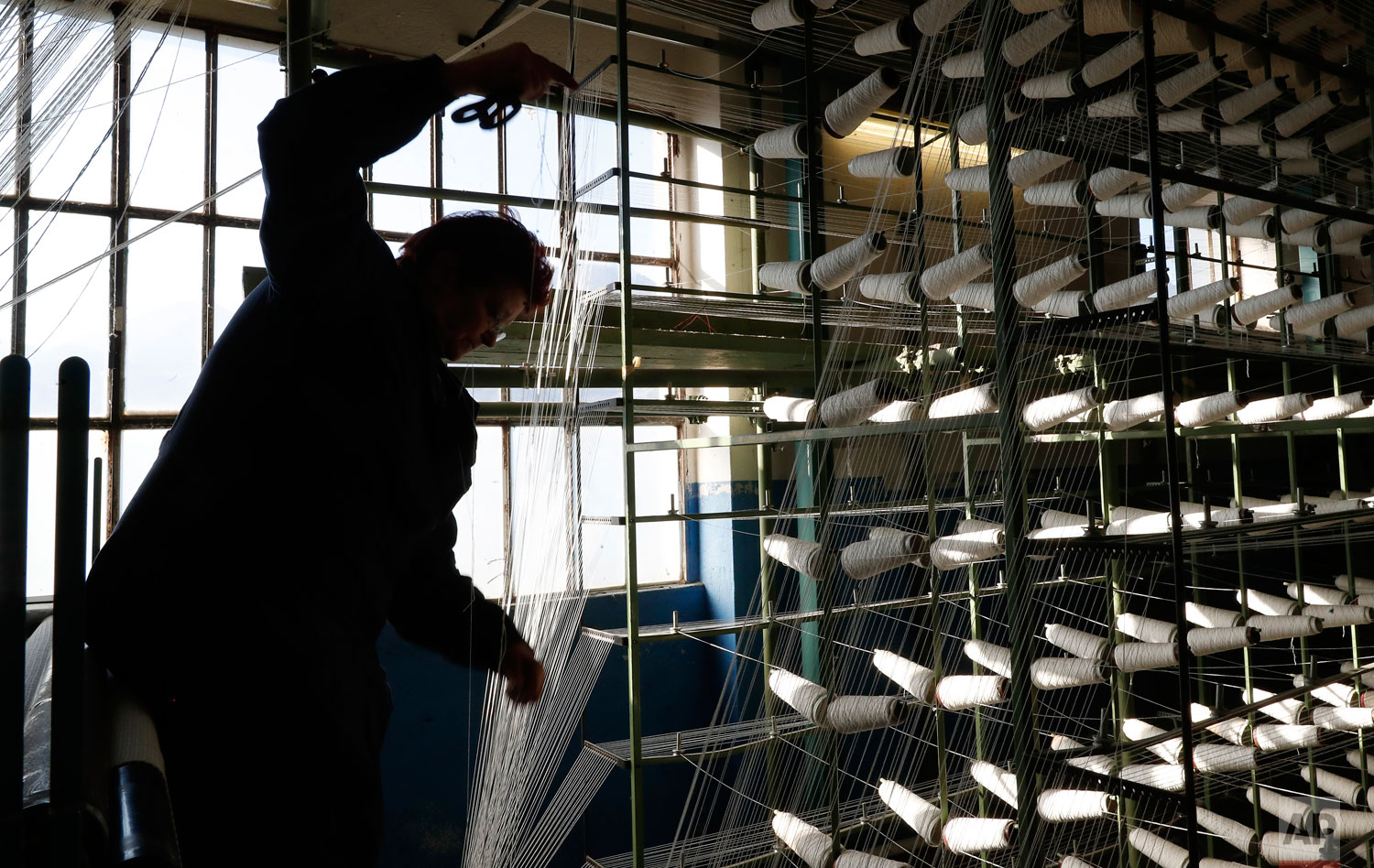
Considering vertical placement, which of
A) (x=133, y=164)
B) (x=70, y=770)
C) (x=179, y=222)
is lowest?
(x=70, y=770)

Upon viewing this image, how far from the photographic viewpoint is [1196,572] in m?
4.22

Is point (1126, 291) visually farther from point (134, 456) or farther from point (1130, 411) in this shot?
point (134, 456)

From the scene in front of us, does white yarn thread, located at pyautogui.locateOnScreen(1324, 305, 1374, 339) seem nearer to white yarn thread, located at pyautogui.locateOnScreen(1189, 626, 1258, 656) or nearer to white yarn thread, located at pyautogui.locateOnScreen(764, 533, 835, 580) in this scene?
white yarn thread, located at pyautogui.locateOnScreen(1189, 626, 1258, 656)

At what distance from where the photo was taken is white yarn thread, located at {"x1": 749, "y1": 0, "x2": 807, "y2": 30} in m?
2.64

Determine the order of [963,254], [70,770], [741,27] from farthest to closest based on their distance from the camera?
[741,27] < [963,254] < [70,770]

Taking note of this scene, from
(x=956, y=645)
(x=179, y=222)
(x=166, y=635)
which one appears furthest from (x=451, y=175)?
(x=166, y=635)

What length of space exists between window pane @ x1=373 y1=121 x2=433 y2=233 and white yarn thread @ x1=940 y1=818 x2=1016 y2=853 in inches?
127

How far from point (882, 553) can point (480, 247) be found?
181cm

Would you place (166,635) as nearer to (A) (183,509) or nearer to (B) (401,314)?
(A) (183,509)

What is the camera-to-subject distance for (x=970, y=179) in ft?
8.90

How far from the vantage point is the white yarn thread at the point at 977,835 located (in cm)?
254

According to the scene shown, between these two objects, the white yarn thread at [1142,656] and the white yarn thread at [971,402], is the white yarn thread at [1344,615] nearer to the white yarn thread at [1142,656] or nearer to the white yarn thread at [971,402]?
the white yarn thread at [1142,656]

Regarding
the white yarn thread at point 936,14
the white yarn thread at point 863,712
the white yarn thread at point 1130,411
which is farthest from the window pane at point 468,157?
the white yarn thread at point 863,712

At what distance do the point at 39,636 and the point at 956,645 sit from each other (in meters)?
3.97
